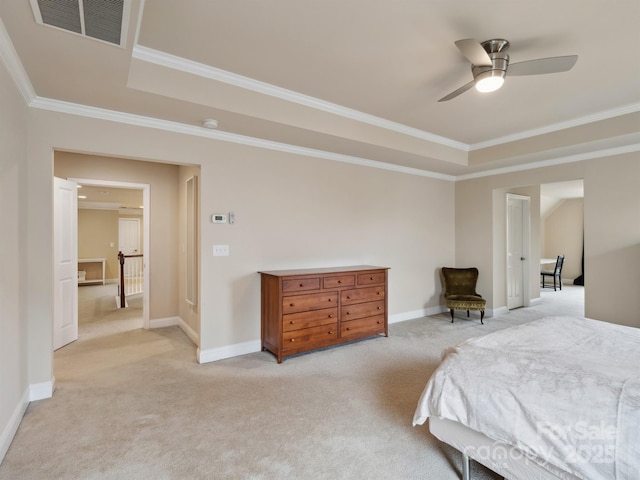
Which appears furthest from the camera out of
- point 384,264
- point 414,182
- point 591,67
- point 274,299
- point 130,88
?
point 414,182

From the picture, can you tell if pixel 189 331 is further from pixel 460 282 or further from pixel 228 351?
pixel 460 282

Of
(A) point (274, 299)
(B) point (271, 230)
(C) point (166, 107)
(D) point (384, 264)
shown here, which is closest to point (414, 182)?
(D) point (384, 264)

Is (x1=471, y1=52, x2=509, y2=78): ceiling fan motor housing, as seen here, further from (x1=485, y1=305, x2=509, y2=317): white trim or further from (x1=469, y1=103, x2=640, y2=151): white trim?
(x1=485, y1=305, x2=509, y2=317): white trim

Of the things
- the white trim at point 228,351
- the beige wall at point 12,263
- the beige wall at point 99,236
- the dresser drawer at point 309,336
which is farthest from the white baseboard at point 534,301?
the beige wall at point 99,236

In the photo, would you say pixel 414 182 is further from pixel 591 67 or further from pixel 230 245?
pixel 230 245

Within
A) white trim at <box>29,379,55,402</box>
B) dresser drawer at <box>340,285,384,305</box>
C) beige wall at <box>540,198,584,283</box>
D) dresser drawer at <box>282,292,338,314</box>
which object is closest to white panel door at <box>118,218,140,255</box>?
white trim at <box>29,379,55,402</box>

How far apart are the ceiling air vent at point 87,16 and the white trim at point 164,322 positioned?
408 centimetres

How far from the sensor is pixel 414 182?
18.3ft

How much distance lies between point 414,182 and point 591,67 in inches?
114

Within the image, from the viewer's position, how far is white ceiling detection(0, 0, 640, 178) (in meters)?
2.12

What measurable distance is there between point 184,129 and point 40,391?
279 centimetres

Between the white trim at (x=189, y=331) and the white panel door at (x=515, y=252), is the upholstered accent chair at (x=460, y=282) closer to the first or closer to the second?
the white panel door at (x=515, y=252)

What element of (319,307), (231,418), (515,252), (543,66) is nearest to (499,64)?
→ (543,66)

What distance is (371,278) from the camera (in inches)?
171
